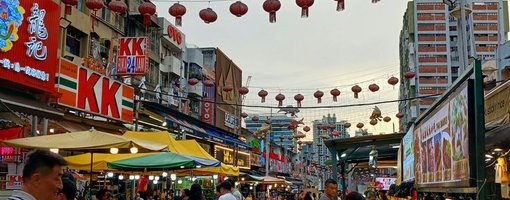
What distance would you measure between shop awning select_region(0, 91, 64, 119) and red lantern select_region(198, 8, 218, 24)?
3960 millimetres

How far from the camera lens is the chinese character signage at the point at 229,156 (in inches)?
1256

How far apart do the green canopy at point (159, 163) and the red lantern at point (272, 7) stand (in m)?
3.85

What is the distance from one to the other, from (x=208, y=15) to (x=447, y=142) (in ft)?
28.8

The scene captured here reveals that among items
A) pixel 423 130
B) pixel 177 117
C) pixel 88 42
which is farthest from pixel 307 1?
pixel 88 42

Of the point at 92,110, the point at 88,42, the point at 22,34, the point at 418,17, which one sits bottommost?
Answer: the point at 92,110

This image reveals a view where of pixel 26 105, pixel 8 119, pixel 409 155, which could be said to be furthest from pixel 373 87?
pixel 8 119

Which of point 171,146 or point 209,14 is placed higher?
point 209,14

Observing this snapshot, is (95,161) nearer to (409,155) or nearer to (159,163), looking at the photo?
(159,163)

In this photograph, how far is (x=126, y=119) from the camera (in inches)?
728

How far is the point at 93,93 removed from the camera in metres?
16.3

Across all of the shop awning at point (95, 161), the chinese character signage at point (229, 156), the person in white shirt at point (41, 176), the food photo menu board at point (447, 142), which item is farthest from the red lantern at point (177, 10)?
the chinese character signage at point (229, 156)

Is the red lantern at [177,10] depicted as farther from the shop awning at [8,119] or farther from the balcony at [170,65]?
the balcony at [170,65]

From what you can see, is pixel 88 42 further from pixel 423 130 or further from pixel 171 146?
pixel 423 130

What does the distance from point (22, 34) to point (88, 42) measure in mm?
15845
